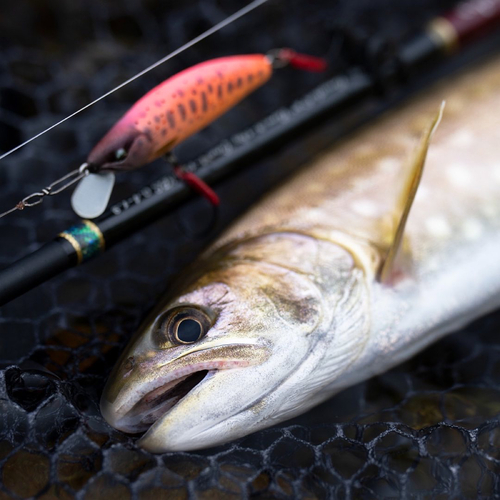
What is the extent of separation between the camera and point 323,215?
155cm

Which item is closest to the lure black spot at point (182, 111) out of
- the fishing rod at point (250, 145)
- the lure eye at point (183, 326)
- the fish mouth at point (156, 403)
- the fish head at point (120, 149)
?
the fish head at point (120, 149)

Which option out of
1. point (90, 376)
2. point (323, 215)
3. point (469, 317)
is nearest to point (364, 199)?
point (323, 215)

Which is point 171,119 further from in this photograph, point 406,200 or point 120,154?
point 406,200

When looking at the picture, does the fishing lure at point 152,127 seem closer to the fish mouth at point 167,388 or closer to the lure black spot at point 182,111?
the lure black spot at point 182,111

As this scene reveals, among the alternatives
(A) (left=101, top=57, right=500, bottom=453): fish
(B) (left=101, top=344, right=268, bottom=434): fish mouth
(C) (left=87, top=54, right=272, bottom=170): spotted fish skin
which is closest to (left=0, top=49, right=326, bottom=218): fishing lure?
(C) (left=87, top=54, right=272, bottom=170): spotted fish skin

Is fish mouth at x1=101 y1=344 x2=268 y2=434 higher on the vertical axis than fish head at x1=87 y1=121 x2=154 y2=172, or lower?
lower

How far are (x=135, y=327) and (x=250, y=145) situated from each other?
22.6 inches

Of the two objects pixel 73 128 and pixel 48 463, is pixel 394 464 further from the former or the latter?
pixel 73 128

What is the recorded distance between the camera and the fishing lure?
4.35ft

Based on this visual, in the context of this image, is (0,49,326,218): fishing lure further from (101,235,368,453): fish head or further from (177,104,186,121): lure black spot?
(101,235,368,453): fish head

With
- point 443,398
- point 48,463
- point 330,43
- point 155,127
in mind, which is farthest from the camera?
point 330,43

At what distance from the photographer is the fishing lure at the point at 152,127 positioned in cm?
133

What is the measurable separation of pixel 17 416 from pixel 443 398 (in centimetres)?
98

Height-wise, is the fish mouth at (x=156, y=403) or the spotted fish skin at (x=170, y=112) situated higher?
the spotted fish skin at (x=170, y=112)
